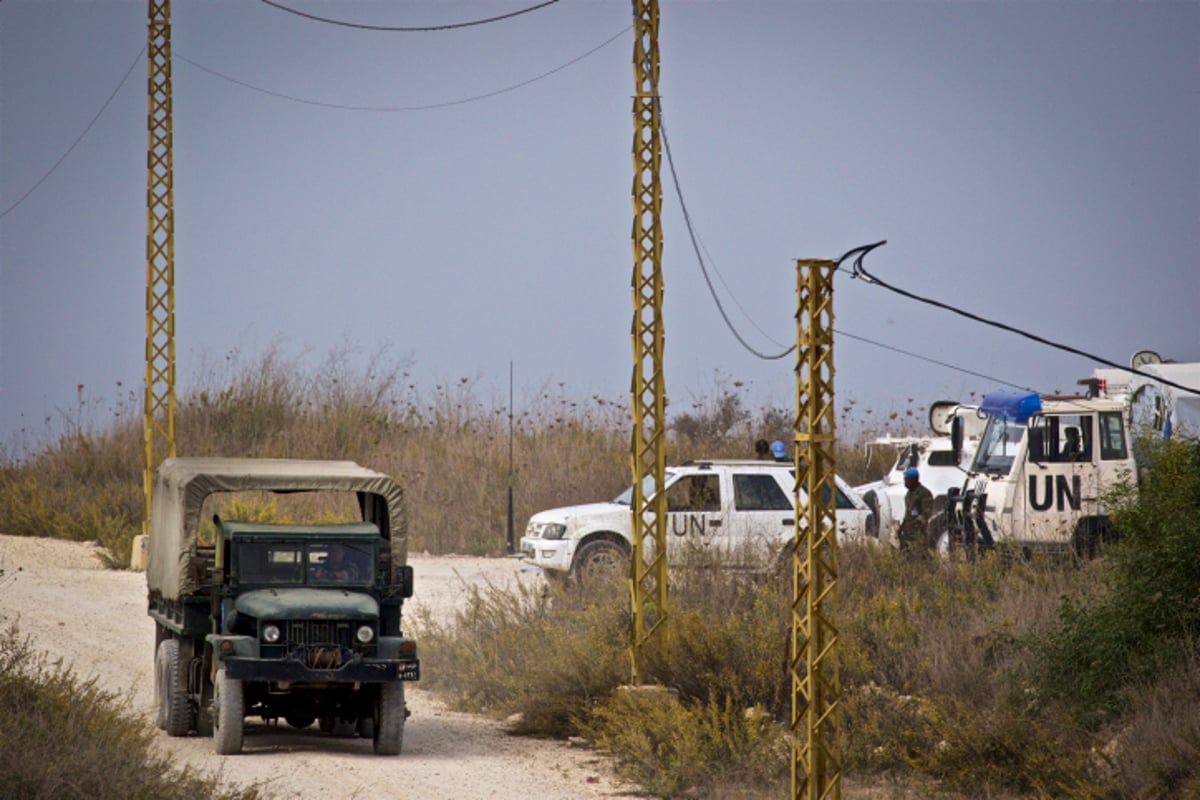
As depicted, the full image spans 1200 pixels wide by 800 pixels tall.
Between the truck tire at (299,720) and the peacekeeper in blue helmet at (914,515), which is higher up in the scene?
the peacekeeper in blue helmet at (914,515)

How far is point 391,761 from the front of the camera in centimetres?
1221

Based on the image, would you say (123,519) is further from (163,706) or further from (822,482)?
(822,482)

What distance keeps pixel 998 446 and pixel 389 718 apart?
1172 centimetres

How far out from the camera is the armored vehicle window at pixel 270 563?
12.5 meters

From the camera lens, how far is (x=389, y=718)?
483 inches

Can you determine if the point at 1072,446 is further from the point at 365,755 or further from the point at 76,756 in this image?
the point at 76,756

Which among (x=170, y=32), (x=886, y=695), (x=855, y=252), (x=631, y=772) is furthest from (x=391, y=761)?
(x=170, y=32)

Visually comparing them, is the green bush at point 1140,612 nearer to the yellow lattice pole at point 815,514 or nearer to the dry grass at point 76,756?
the yellow lattice pole at point 815,514

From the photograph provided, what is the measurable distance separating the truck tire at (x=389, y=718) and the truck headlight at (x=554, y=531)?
8596 millimetres

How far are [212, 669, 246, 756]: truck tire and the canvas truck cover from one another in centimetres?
118

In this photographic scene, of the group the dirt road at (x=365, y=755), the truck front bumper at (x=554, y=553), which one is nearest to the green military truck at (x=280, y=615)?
the dirt road at (x=365, y=755)

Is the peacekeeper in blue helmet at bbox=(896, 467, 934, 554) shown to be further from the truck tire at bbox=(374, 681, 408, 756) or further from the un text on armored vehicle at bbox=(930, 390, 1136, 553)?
the truck tire at bbox=(374, 681, 408, 756)

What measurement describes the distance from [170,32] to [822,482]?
1879cm

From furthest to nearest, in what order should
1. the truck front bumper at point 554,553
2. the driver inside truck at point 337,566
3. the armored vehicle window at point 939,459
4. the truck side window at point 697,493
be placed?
the armored vehicle window at point 939,459 → the truck side window at point 697,493 → the truck front bumper at point 554,553 → the driver inside truck at point 337,566
